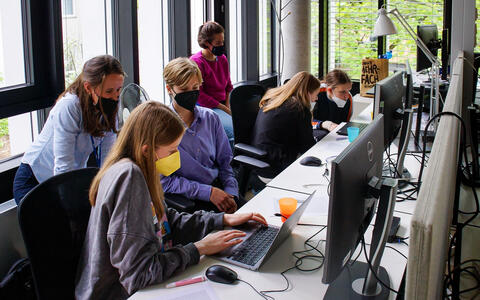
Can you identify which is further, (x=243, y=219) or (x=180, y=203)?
(x=180, y=203)

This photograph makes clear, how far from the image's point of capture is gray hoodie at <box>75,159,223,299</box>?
1.44m

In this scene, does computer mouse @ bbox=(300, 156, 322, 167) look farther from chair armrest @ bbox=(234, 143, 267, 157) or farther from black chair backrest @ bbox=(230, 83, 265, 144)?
black chair backrest @ bbox=(230, 83, 265, 144)

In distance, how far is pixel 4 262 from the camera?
2.31 meters

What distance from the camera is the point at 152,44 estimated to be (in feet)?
12.6

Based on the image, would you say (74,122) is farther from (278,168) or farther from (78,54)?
(278,168)

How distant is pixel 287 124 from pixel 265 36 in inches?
119

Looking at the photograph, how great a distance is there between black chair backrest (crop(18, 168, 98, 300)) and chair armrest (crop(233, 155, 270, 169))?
1345 millimetres

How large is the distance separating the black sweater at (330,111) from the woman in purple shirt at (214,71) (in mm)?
705

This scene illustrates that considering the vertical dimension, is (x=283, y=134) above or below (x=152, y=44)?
below

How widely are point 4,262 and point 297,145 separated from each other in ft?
5.70

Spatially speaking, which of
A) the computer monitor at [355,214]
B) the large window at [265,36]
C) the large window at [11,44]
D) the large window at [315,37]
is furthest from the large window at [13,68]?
the large window at [315,37]

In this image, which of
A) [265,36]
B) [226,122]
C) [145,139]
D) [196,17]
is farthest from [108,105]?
[265,36]

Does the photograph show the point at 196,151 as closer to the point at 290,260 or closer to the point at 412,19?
the point at 290,260

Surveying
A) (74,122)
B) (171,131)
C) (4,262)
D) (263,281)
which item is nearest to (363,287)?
(263,281)
